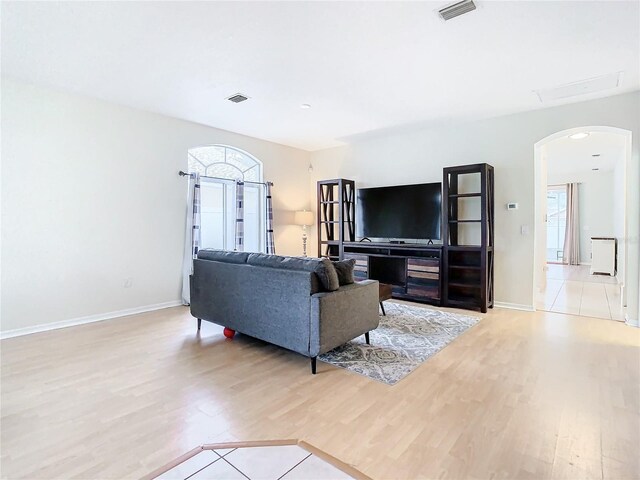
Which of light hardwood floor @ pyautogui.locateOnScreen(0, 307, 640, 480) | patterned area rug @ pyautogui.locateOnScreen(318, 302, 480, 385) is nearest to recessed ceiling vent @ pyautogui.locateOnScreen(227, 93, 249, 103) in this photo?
light hardwood floor @ pyautogui.locateOnScreen(0, 307, 640, 480)

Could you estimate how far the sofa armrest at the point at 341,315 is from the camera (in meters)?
2.67

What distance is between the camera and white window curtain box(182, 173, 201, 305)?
506 cm

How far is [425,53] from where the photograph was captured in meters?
3.00

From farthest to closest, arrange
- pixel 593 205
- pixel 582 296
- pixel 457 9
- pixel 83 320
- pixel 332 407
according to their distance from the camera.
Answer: pixel 593 205 → pixel 582 296 → pixel 83 320 → pixel 457 9 → pixel 332 407

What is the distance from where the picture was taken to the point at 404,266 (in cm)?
533

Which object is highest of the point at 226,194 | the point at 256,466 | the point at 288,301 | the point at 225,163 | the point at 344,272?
the point at 225,163

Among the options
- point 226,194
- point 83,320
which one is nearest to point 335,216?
point 226,194

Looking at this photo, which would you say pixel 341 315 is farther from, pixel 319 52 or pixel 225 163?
pixel 225 163

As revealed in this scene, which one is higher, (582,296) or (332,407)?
(582,296)

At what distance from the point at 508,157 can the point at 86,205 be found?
18.2ft

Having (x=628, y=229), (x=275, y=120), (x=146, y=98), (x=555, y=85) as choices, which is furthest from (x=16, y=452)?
(x=628, y=229)

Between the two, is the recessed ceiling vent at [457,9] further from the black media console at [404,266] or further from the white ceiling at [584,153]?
the white ceiling at [584,153]

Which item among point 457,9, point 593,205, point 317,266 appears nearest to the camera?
point 457,9

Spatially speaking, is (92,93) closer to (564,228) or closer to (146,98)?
(146,98)
